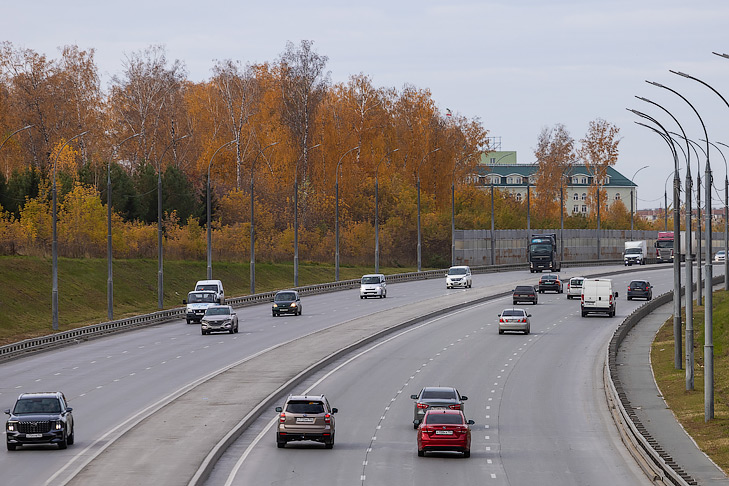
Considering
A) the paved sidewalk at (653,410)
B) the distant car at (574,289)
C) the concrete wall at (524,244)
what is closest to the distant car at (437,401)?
the paved sidewalk at (653,410)

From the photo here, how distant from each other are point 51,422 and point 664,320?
52.6 meters

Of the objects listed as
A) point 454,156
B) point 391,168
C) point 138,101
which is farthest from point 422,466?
point 454,156

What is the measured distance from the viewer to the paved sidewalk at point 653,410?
2766 centimetres

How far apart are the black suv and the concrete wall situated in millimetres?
101199

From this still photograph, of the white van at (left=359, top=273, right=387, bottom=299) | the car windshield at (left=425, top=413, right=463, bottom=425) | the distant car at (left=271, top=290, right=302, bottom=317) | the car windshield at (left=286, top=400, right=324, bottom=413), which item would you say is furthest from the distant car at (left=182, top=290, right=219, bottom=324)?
the car windshield at (left=425, top=413, right=463, bottom=425)

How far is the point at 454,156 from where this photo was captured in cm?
14925

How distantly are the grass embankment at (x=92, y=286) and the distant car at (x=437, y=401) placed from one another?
31552 mm

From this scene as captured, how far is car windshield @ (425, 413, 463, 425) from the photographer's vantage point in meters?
29.2

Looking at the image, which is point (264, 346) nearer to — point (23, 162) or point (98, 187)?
point (98, 187)

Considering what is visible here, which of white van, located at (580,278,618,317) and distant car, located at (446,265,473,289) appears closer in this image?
white van, located at (580,278,618,317)

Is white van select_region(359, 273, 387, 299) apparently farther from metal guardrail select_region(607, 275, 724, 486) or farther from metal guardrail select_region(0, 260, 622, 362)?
metal guardrail select_region(607, 275, 724, 486)

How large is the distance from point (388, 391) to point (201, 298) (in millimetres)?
29941

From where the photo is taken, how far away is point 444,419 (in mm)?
29219

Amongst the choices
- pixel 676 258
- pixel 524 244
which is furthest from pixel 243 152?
pixel 676 258
